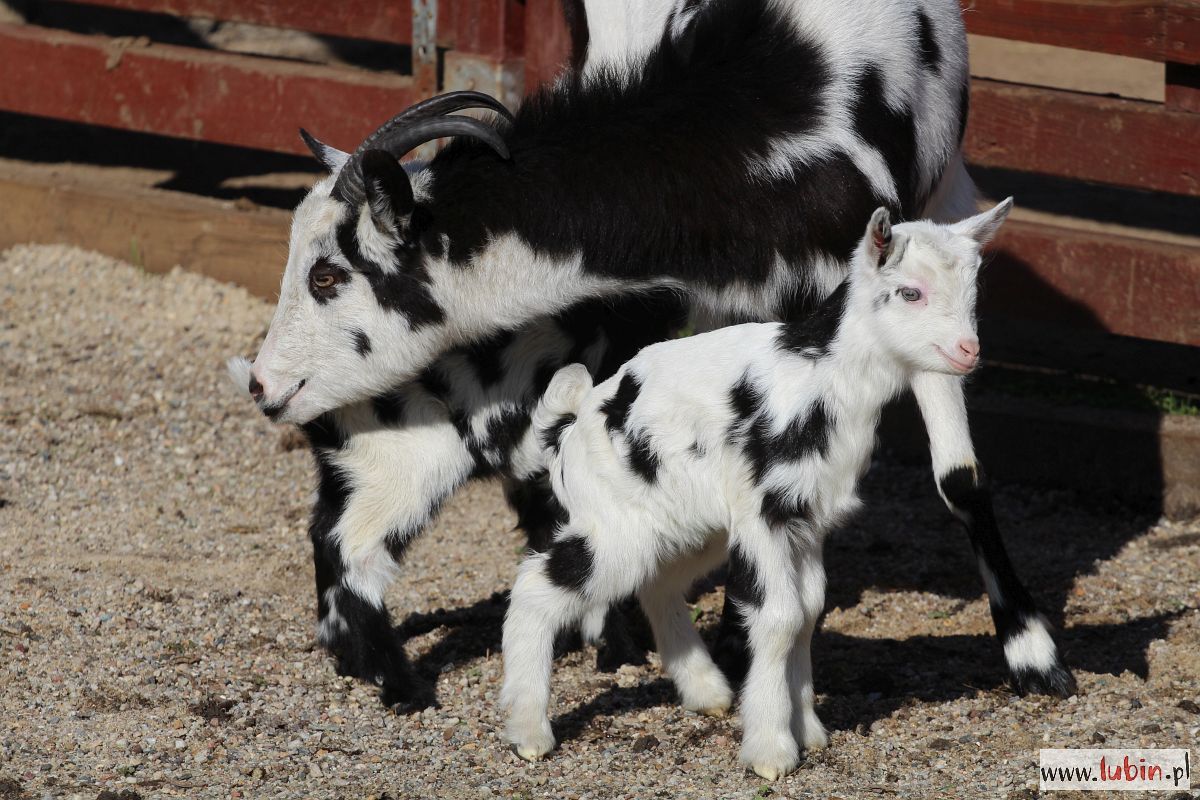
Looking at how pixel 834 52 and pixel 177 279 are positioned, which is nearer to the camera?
pixel 834 52

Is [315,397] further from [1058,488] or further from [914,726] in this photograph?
[1058,488]

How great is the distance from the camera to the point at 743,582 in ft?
13.1

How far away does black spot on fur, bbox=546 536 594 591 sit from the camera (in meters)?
4.12

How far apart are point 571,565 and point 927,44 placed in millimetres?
2074

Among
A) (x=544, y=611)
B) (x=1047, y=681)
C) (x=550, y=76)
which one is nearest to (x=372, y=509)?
(x=544, y=611)

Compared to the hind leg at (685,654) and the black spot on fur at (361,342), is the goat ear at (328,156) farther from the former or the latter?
the hind leg at (685,654)

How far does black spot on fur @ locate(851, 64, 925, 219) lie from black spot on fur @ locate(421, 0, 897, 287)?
130 millimetres

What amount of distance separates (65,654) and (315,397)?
1060mm

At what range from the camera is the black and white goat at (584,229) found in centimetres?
451

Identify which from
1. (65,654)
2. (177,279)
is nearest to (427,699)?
(65,654)

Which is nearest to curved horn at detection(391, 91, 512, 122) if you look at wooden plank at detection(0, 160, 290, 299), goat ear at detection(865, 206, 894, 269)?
goat ear at detection(865, 206, 894, 269)

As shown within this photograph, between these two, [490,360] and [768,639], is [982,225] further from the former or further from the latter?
[490,360]

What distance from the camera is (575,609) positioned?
415cm

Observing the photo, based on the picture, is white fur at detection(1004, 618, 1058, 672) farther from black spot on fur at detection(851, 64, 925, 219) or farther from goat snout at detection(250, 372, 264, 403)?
goat snout at detection(250, 372, 264, 403)
